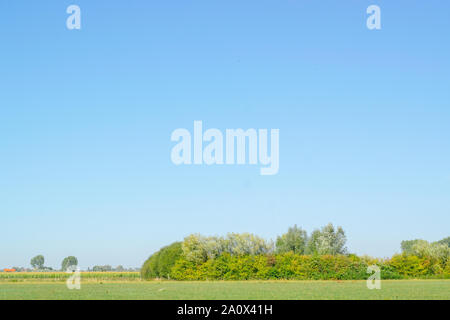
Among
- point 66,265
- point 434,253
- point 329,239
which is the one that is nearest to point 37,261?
point 66,265

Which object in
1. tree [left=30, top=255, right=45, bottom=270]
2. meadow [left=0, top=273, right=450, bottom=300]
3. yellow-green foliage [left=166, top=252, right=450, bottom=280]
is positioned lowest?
tree [left=30, top=255, right=45, bottom=270]

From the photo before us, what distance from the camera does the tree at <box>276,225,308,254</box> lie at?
98500 millimetres

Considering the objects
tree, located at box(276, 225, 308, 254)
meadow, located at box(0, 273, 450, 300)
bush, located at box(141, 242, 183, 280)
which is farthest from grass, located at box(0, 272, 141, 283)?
tree, located at box(276, 225, 308, 254)

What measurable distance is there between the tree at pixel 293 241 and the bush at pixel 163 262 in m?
31.0

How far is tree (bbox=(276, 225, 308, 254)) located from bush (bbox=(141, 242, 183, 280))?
3105cm

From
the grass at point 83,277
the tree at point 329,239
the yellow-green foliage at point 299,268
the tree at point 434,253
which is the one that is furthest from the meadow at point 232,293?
the tree at point 329,239

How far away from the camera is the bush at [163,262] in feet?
226

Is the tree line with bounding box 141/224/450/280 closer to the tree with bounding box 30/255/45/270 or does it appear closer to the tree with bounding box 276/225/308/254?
the tree with bounding box 276/225/308/254

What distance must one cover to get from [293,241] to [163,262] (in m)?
38.1

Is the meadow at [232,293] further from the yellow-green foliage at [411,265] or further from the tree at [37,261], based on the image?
the tree at [37,261]

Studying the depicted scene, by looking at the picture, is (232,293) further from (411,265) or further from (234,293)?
(411,265)
